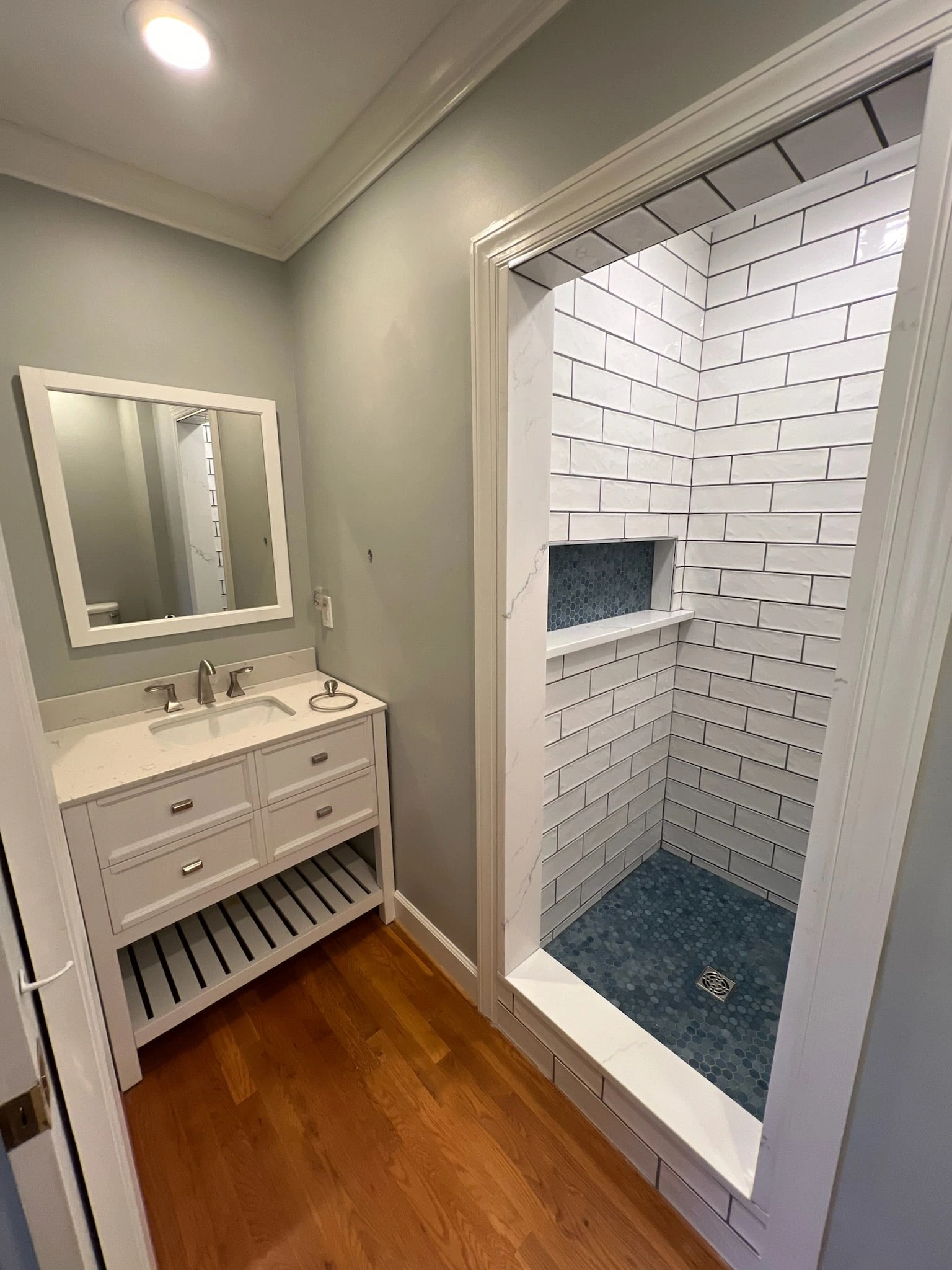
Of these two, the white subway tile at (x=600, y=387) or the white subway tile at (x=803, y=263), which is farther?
the white subway tile at (x=803, y=263)

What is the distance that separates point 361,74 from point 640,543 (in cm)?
161

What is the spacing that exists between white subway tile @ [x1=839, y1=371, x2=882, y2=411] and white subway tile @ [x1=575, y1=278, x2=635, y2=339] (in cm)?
71

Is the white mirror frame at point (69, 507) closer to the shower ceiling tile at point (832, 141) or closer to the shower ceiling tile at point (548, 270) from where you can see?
the shower ceiling tile at point (548, 270)

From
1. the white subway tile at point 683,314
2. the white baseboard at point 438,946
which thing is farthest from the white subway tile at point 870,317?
the white baseboard at point 438,946

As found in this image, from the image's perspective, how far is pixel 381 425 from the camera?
4.98 ft

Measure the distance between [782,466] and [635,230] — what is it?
1.14 meters

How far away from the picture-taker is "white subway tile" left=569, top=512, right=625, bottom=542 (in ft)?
5.09

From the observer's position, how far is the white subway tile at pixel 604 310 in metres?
1.41

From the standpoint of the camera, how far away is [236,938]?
5.36 ft

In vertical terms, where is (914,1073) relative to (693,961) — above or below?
above

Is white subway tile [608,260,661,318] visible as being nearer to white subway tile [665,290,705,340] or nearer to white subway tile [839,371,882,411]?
white subway tile [665,290,705,340]

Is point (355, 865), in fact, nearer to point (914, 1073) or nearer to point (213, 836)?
point (213, 836)

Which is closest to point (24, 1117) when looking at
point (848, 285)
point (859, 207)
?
point (848, 285)

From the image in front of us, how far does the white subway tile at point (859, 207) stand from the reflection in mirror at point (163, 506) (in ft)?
6.49
